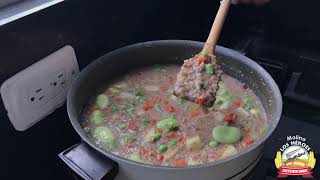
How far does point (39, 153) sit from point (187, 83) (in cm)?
40

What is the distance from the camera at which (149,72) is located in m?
1.12

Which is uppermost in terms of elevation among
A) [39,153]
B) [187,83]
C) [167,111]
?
[187,83]

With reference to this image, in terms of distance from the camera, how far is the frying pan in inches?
27.7

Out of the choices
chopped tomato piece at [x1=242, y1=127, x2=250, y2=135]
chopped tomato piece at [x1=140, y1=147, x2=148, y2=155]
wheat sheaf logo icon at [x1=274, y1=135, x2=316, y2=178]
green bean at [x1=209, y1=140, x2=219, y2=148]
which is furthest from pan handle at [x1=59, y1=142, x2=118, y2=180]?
wheat sheaf logo icon at [x1=274, y1=135, x2=316, y2=178]

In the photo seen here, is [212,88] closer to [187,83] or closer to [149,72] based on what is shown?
[187,83]

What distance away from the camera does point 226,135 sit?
88cm

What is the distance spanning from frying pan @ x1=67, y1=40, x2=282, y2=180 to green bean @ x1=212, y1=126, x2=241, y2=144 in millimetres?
85

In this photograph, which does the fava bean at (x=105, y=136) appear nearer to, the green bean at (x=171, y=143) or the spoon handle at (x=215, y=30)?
the green bean at (x=171, y=143)

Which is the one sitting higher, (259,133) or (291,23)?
(291,23)

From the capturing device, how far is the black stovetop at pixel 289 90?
1.02 meters

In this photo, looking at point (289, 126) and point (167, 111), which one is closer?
point (167, 111)

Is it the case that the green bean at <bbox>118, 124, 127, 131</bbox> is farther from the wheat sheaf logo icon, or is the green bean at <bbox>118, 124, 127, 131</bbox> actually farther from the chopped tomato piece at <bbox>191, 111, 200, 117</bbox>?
the wheat sheaf logo icon

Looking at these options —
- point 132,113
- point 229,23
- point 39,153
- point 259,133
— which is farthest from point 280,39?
point 39,153

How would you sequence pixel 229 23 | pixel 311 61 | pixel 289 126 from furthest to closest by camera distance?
pixel 229 23, pixel 311 61, pixel 289 126
